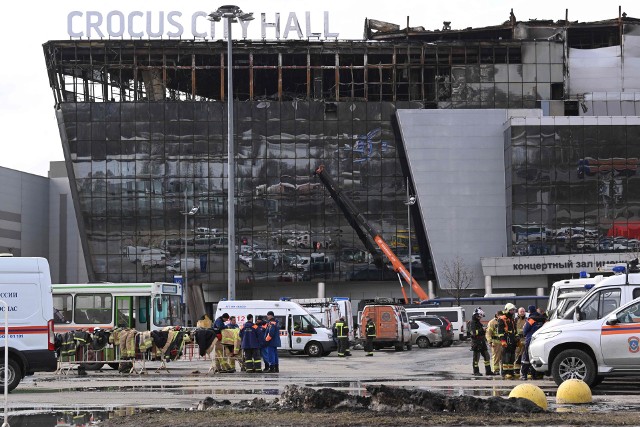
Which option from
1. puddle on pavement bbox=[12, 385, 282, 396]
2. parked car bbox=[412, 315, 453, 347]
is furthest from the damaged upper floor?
puddle on pavement bbox=[12, 385, 282, 396]

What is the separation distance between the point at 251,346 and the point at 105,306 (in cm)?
963

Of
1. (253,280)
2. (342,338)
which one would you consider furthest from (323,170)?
(342,338)

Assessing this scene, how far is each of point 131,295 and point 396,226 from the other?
2014 inches

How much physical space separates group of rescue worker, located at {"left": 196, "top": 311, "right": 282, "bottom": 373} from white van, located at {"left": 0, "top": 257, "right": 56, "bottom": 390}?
7.51 metres

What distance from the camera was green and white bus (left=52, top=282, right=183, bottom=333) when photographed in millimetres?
36375

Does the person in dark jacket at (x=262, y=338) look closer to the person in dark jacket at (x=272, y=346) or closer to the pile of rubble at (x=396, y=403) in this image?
the person in dark jacket at (x=272, y=346)

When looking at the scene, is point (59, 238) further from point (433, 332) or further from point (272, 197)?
point (433, 332)

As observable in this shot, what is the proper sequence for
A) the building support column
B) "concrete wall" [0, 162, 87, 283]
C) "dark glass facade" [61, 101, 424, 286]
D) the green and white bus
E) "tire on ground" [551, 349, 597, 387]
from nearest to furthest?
"tire on ground" [551, 349, 597, 387], the green and white bus, the building support column, "dark glass facade" [61, 101, 424, 286], "concrete wall" [0, 162, 87, 283]

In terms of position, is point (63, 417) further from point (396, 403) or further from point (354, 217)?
point (354, 217)

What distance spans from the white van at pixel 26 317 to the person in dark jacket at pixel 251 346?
7419 millimetres

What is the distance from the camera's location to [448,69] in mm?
88500

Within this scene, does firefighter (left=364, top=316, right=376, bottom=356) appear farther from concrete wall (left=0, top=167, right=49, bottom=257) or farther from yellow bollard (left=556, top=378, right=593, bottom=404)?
concrete wall (left=0, top=167, right=49, bottom=257)

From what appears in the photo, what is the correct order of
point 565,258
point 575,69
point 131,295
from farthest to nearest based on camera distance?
point 575,69 < point 565,258 < point 131,295

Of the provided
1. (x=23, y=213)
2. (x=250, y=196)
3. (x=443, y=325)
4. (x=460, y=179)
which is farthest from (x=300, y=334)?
A: (x=23, y=213)
